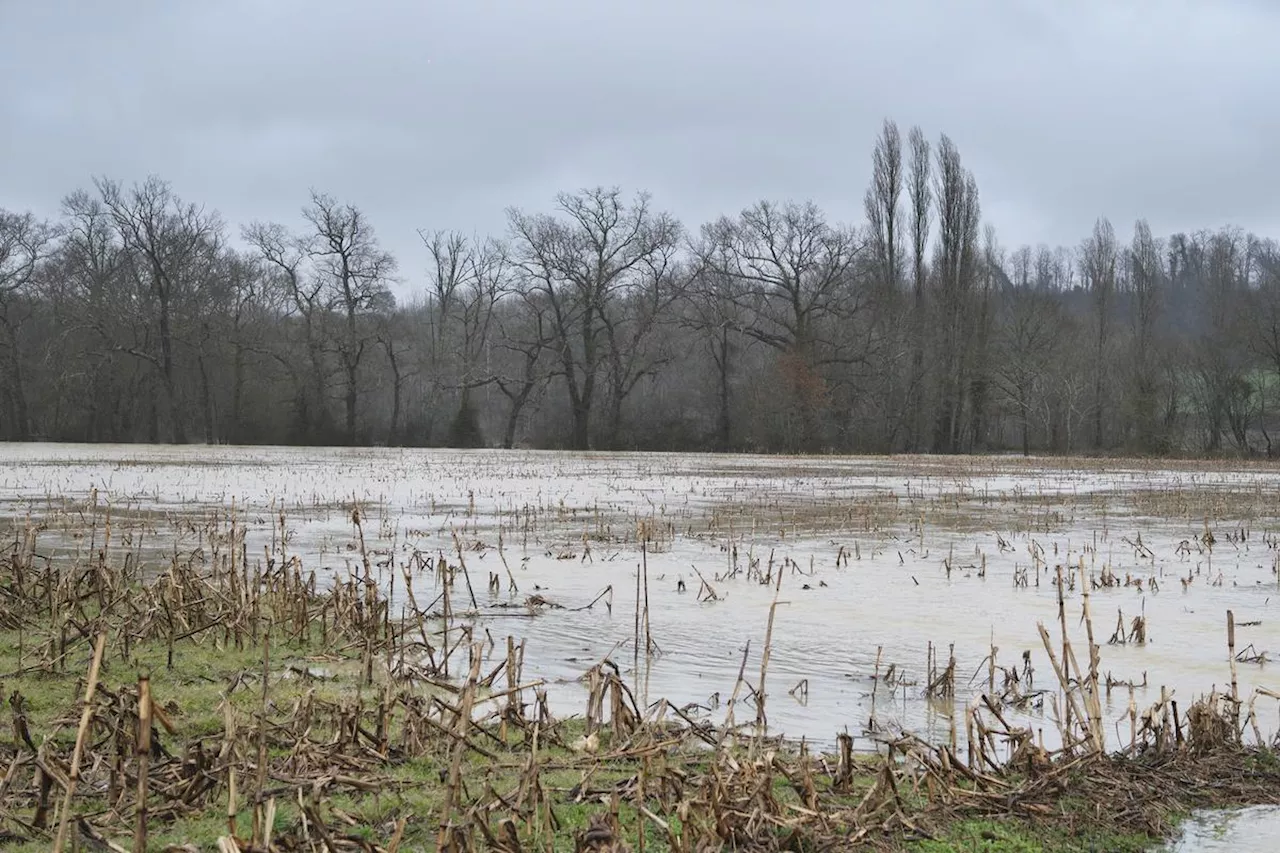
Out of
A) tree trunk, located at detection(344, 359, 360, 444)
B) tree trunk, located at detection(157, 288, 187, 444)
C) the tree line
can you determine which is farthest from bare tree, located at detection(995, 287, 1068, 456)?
tree trunk, located at detection(157, 288, 187, 444)

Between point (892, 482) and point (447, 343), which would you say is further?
point (447, 343)

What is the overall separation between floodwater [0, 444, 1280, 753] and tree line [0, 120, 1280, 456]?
32.7m

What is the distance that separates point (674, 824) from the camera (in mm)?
3959

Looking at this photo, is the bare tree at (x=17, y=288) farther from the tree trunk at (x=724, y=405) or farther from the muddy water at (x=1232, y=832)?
the muddy water at (x=1232, y=832)

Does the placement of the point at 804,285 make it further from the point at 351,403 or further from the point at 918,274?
the point at 351,403

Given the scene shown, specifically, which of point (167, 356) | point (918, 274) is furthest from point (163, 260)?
point (918, 274)

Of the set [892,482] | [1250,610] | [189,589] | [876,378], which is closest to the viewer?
[189,589]

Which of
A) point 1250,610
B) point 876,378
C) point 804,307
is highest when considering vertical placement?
point 804,307

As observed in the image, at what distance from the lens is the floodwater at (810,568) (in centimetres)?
668

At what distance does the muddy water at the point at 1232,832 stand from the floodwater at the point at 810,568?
97 cm

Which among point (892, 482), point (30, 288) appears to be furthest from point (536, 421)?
point (892, 482)

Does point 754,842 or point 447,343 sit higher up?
point 447,343

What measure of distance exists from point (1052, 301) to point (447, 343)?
35228 mm

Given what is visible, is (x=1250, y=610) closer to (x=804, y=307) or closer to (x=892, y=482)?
(x=892, y=482)
